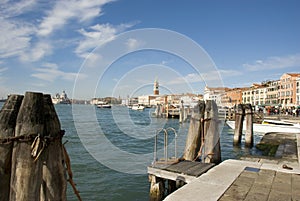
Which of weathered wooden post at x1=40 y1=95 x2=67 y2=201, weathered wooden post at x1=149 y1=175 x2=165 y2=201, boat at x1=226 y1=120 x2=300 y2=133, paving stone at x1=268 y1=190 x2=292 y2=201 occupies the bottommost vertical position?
weathered wooden post at x1=149 y1=175 x2=165 y2=201

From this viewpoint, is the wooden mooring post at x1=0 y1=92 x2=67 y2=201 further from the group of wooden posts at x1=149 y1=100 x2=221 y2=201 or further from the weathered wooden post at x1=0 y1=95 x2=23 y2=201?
the group of wooden posts at x1=149 y1=100 x2=221 y2=201

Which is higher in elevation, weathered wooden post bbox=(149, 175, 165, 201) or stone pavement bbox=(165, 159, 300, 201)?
stone pavement bbox=(165, 159, 300, 201)

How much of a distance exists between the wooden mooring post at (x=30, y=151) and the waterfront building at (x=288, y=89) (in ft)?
240

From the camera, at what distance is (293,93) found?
66.8 m

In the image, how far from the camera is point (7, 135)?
3.52 meters

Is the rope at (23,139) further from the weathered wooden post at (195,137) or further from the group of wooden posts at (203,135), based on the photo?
the weathered wooden post at (195,137)

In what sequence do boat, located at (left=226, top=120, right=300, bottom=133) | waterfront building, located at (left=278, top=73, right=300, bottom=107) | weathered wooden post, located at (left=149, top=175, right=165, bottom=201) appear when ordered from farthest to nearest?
waterfront building, located at (left=278, top=73, right=300, bottom=107), boat, located at (left=226, top=120, right=300, bottom=133), weathered wooden post, located at (left=149, top=175, right=165, bottom=201)

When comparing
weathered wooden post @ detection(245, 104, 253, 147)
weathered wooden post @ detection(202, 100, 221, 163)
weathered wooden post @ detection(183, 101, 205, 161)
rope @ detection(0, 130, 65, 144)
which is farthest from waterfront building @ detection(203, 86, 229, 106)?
rope @ detection(0, 130, 65, 144)

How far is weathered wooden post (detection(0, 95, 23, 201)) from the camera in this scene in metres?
3.53

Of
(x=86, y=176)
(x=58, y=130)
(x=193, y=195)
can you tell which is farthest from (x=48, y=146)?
(x=86, y=176)

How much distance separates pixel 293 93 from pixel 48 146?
75.7 meters

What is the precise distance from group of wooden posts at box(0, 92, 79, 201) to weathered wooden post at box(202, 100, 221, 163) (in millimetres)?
6202

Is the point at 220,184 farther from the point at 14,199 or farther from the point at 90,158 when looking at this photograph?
the point at 90,158

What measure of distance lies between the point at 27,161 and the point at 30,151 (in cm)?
15
